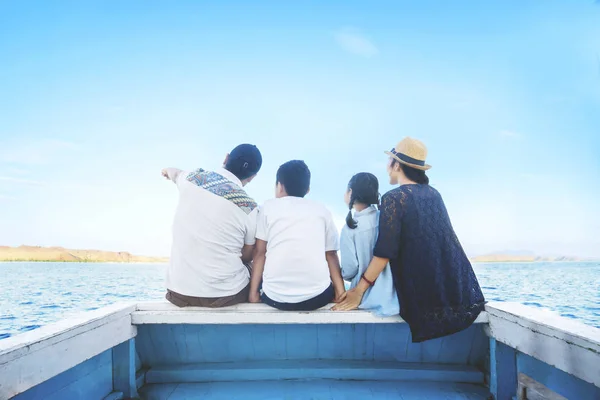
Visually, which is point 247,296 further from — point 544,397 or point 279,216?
point 544,397

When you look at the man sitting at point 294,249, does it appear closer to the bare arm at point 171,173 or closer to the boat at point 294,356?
the boat at point 294,356

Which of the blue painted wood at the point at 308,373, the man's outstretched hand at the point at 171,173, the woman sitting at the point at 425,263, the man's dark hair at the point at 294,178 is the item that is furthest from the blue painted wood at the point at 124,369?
the woman sitting at the point at 425,263

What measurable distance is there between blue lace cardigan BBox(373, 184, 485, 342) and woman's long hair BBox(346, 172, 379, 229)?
0.28 m

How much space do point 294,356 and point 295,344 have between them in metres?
0.08

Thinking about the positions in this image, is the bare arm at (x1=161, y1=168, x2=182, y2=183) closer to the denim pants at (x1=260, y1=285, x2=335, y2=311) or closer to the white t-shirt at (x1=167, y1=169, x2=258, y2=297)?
the white t-shirt at (x1=167, y1=169, x2=258, y2=297)

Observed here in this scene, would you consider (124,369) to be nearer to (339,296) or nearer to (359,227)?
(339,296)

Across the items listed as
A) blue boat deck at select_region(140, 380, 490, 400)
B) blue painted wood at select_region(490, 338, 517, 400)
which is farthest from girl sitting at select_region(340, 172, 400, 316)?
blue painted wood at select_region(490, 338, 517, 400)

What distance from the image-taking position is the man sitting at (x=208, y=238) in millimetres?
1805

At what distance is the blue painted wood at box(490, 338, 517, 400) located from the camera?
70.9 inches

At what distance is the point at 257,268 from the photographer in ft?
6.63

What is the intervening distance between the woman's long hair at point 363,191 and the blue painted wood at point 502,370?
93 cm

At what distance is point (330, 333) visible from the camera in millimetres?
2094

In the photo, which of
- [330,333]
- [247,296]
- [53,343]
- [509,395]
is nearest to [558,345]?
[509,395]

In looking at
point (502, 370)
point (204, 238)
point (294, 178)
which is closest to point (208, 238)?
point (204, 238)
